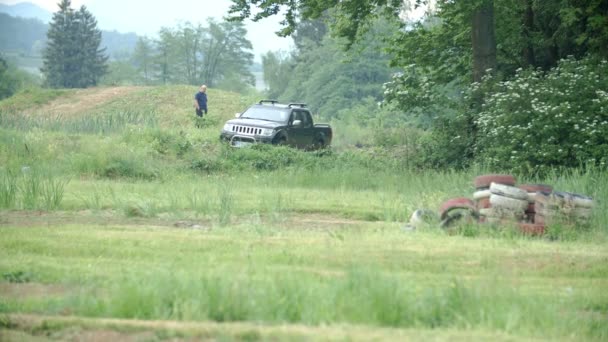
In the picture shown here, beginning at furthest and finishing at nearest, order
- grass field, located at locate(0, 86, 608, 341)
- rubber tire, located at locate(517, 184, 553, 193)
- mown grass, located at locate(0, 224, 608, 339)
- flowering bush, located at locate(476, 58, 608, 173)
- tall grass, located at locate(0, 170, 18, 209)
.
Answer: flowering bush, located at locate(476, 58, 608, 173)
tall grass, located at locate(0, 170, 18, 209)
rubber tire, located at locate(517, 184, 553, 193)
mown grass, located at locate(0, 224, 608, 339)
grass field, located at locate(0, 86, 608, 341)

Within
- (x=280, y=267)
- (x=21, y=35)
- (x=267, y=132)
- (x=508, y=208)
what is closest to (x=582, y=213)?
(x=508, y=208)

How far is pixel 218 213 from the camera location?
15.1 metres

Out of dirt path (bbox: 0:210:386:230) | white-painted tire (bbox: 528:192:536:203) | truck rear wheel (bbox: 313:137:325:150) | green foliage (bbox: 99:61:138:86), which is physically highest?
green foliage (bbox: 99:61:138:86)

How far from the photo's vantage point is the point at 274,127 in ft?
106

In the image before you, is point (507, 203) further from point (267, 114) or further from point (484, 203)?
point (267, 114)

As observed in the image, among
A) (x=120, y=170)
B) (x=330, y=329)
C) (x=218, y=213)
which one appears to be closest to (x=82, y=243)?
(x=218, y=213)

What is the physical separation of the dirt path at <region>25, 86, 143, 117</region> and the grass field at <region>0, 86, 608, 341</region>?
1490 inches

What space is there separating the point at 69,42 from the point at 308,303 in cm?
9712

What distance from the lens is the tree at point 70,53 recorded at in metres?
99.9

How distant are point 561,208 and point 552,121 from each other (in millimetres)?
10135

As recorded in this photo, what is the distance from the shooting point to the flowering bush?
74.6 feet

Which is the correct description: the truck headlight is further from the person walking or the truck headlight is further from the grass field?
the person walking

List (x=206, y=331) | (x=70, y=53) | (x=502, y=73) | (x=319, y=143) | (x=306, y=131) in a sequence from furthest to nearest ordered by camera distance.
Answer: (x=70, y=53)
(x=319, y=143)
(x=306, y=131)
(x=502, y=73)
(x=206, y=331)

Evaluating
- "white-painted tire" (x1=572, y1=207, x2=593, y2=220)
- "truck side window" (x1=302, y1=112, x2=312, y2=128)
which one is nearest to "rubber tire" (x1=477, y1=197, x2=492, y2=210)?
"white-painted tire" (x1=572, y1=207, x2=593, y2=220)
